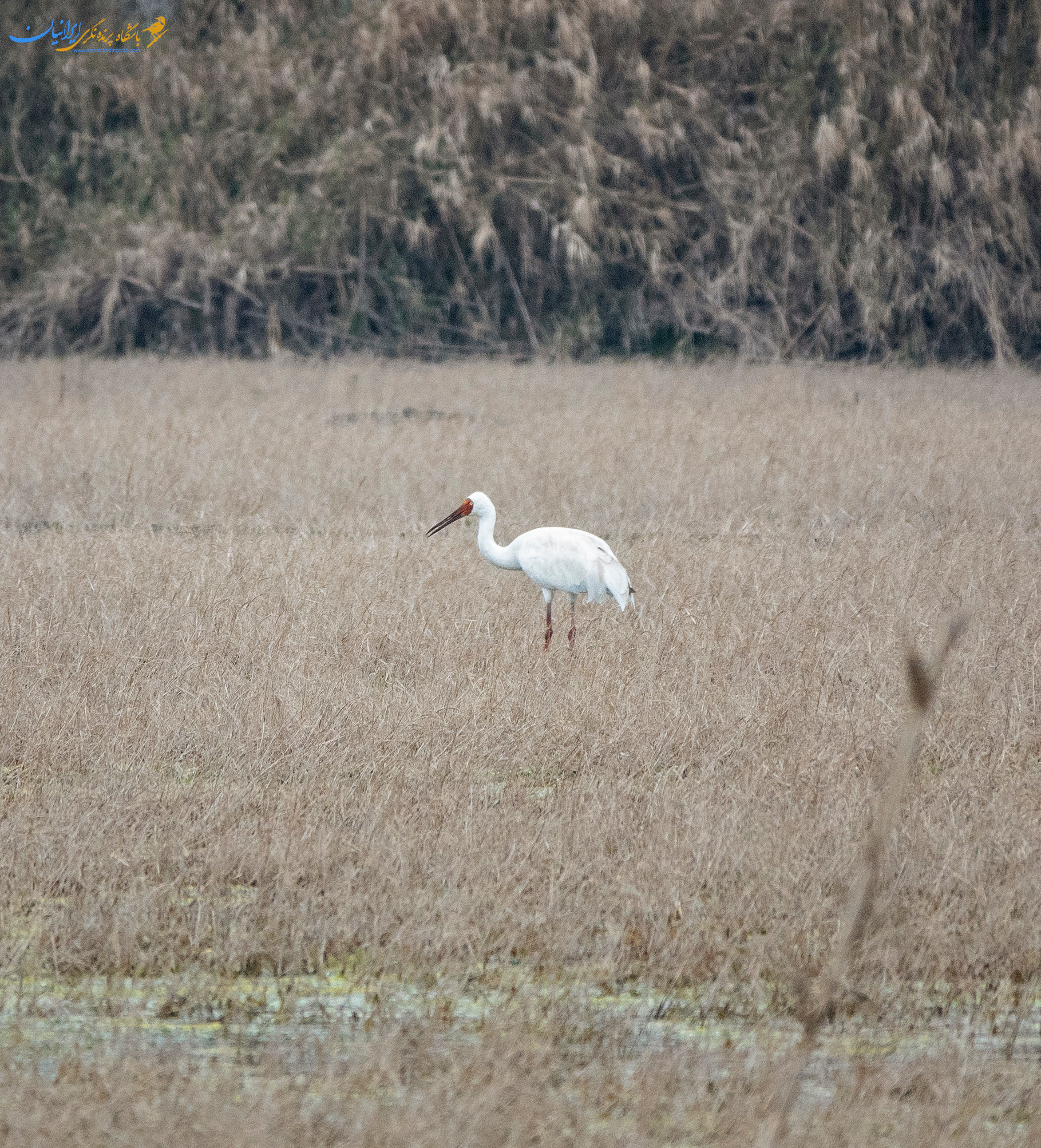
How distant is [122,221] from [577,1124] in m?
19.6

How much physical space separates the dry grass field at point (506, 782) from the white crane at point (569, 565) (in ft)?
0.79

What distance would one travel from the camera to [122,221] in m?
20.6

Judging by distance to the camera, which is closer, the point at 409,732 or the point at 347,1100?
the point at 347,1100

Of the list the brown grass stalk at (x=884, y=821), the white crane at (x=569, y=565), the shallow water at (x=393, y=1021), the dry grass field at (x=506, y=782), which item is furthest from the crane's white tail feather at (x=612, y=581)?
the brown grass stalk at (x=884, y=821)

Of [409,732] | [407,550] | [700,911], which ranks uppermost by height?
[700,911]

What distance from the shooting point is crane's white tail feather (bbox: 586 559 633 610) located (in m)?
6.09

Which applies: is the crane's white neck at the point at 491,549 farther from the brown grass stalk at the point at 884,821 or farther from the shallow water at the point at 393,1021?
the brown grass stalk at the point at 884,821

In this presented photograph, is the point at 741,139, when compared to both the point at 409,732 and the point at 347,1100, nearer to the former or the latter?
the point at 409,732

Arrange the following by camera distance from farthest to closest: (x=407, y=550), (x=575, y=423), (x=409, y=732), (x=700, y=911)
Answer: (x=575, y=423) < (x=407, y=550) < (x=409, y=732) < (x=700, y=911)

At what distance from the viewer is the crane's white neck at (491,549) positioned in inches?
254

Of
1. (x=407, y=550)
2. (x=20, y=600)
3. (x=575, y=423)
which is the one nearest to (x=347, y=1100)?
(x=20, y=600)

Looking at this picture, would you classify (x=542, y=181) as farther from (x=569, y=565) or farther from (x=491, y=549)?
(x=569, y=565)

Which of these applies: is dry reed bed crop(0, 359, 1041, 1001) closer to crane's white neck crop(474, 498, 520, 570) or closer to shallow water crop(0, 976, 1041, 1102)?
shallow water crop(0, 976, 1041, 1102)

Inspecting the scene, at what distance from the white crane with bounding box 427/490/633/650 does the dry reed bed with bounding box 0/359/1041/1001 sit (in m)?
0.25
